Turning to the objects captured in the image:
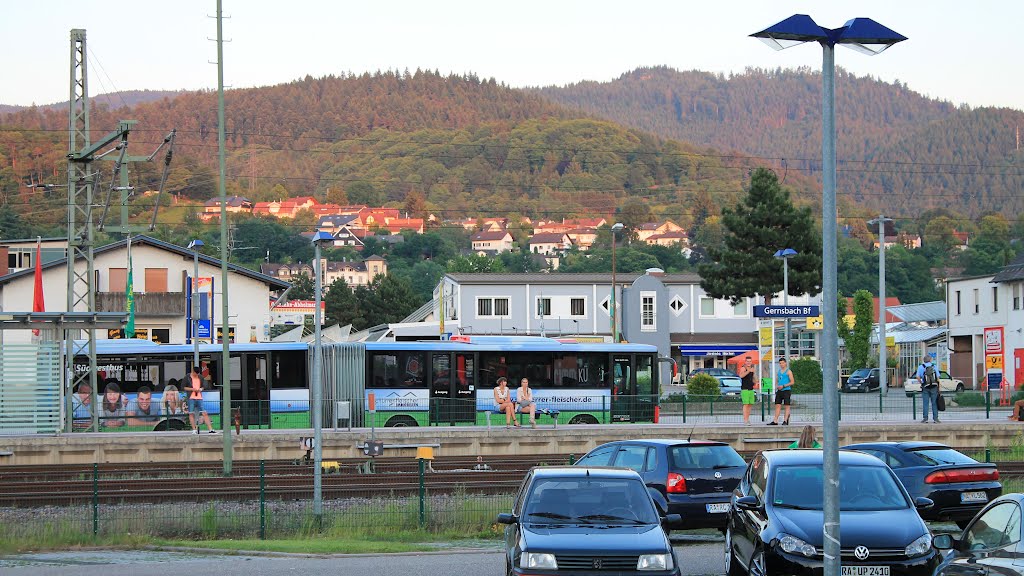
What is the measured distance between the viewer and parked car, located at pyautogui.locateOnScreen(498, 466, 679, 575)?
1225 centimetres

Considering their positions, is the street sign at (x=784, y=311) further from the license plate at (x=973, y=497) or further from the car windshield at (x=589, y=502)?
the car windshield at (x=589, y=502)

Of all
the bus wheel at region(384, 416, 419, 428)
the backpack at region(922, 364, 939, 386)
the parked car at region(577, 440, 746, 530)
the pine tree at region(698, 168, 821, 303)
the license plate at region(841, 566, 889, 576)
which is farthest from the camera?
the pine tree at region(698, 168, 821, 303)

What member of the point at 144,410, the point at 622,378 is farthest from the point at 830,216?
the point at 144,410

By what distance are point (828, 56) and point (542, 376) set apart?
1172 inches

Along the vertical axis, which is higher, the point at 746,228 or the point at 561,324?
the point at 746,228

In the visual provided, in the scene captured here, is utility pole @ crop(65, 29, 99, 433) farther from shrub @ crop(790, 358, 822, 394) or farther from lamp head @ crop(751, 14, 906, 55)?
shrub @ crop(790, 358, 822, 394)

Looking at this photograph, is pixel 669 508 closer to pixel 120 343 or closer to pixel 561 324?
pixel 120 343

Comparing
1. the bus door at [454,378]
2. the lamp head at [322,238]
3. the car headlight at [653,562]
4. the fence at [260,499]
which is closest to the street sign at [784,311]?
the fence at [260,499]

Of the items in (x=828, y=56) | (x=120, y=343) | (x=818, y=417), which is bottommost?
(x=818, y=417)

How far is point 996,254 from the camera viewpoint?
6944 inches

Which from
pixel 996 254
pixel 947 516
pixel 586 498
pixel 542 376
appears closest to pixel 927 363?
pixel 542 376

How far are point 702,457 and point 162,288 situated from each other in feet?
178

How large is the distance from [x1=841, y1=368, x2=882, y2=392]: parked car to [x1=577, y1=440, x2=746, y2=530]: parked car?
5459 centimetres

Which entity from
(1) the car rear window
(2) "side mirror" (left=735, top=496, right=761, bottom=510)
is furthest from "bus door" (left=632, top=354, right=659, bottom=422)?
(2) "side mirror" (left=735, top=496, right=761, bottom=510)
